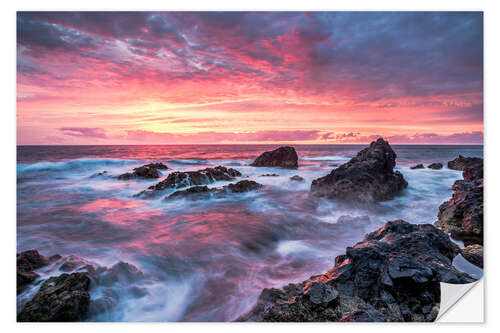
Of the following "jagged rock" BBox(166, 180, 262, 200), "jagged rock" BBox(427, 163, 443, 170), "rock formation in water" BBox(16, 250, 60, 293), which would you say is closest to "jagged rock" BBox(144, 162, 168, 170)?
"jagged rock" BBox(166, 180, 262, 200)

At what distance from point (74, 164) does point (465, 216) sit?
33.2ft

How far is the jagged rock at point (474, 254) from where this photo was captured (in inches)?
126

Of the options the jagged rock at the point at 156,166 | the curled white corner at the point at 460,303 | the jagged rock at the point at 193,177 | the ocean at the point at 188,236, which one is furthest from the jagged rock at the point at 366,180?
the jagged rock at the point at 156,166

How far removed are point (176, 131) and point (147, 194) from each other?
8.30 feet

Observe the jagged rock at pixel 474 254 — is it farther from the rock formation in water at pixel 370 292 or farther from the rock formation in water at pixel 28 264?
the rock formation in water at pixel 28 264

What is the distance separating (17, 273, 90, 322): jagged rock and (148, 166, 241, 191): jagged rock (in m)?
4.24

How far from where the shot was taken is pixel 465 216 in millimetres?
4125

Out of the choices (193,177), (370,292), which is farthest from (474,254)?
(193,177)

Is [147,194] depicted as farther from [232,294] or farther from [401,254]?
[401,254]

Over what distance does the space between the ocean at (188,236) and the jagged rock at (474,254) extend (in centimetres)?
→ 11

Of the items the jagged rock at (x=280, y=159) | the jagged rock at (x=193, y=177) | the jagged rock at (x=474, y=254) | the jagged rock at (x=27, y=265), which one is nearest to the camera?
the jagged rock at (x=27, y=265)

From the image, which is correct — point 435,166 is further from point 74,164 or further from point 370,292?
point 74,164

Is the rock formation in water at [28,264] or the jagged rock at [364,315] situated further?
the rock formation in water at [28,264]
